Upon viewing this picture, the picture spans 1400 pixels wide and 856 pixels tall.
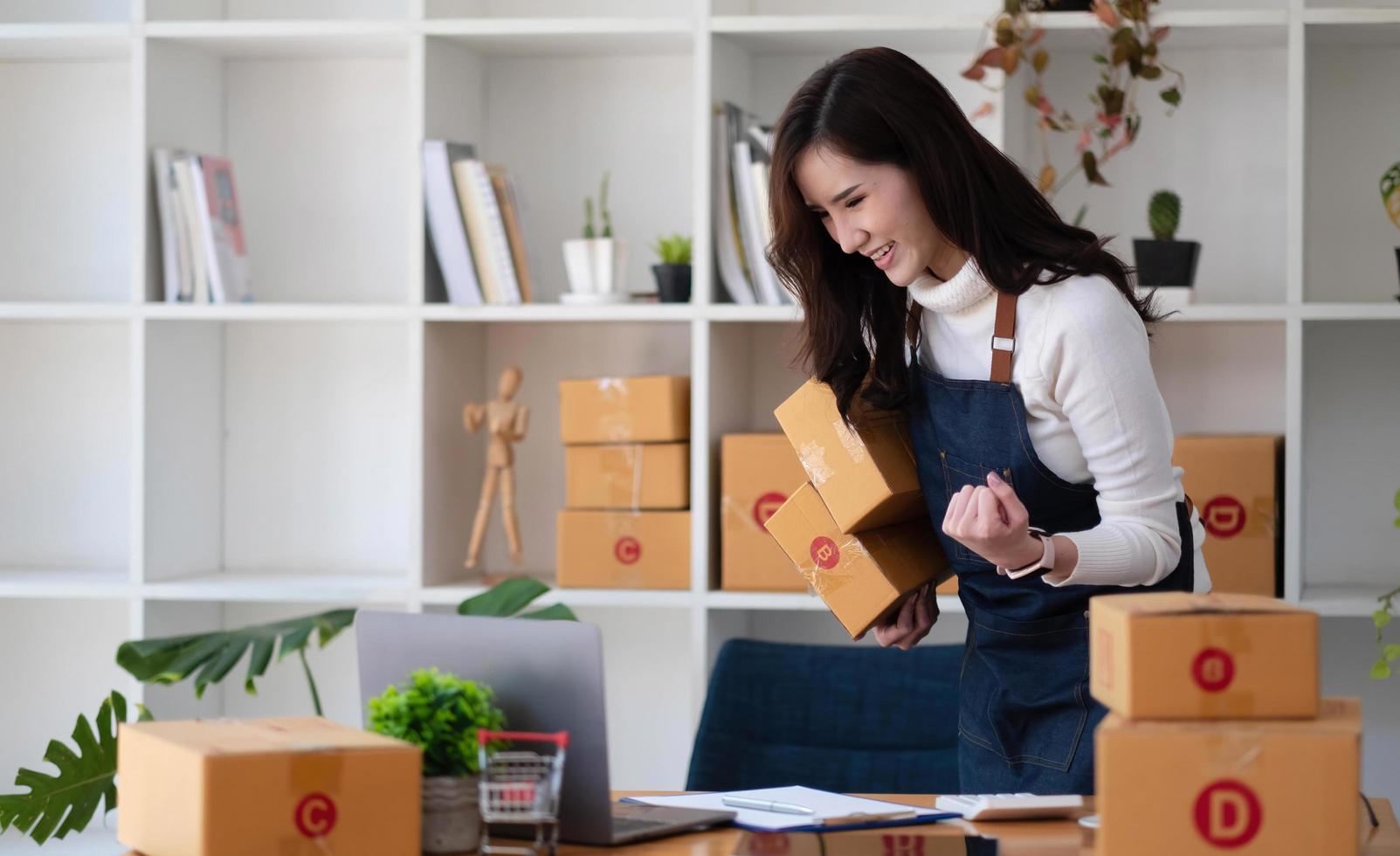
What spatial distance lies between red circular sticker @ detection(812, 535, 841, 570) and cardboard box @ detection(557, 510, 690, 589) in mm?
779

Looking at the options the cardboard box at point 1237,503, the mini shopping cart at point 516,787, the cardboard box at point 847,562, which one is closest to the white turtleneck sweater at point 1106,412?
the cardboard box at point 847,562

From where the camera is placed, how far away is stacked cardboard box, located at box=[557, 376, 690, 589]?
264cm

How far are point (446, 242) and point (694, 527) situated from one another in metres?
0.69

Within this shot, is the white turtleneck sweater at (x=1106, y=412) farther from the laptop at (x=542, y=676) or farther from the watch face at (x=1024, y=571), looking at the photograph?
the laptop at (x=542, y=676)

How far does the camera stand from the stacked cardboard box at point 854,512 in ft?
5.87

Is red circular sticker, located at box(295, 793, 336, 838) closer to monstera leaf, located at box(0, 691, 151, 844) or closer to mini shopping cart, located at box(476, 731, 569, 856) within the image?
mini shopping cart, located at box(476, 731, 569, 856)

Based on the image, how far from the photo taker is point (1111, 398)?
1583mm

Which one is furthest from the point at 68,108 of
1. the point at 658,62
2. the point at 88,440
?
the point at 658,62

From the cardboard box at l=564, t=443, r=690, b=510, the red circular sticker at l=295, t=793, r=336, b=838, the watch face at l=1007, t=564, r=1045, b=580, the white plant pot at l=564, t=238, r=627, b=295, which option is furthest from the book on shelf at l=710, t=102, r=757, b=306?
the red circular sticker at l=295, t=793, r=336, b=838

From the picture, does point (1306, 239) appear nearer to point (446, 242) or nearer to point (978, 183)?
point (978, 183)

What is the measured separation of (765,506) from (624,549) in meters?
0.27

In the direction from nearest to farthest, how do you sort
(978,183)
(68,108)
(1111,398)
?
(1111,398), (978,183), (68,108)

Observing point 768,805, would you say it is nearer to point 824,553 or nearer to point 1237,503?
point 824,553

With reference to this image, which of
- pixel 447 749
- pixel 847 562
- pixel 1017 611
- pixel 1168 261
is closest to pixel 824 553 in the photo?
pixel 847 562
